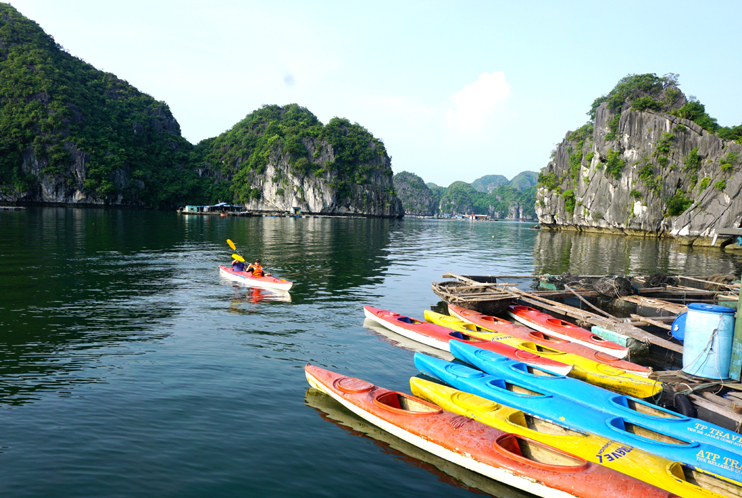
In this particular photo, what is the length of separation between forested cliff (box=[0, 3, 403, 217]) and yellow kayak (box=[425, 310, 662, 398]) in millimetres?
117302

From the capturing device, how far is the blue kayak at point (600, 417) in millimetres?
5875

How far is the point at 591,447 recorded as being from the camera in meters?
6.20

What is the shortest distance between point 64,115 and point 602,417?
5167 inches

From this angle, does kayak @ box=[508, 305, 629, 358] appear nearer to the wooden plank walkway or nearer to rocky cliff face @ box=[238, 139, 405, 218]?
the wooden plank walkway

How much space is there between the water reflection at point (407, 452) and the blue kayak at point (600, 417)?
1.83 meters

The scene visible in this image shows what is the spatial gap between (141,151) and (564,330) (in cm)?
14411

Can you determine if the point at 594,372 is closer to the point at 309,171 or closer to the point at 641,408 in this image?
the point at 641,408

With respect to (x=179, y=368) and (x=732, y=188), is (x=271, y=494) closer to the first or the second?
(x=179, y=368)

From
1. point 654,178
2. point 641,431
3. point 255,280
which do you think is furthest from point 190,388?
point 654,178

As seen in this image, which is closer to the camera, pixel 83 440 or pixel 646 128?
pixel 83 440

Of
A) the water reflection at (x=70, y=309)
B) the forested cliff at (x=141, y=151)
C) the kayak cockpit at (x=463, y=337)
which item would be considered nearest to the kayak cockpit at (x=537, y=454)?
the kayak cockpit at (x=463, y=337)

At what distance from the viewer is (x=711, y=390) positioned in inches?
330

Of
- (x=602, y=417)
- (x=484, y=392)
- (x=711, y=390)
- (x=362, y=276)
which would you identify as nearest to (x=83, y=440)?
(x=484, y=392)

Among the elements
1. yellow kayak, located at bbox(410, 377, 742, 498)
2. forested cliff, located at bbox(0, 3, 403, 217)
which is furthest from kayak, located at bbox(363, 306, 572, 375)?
forested cliff, located at bbox(0, 3, 403, 217)
